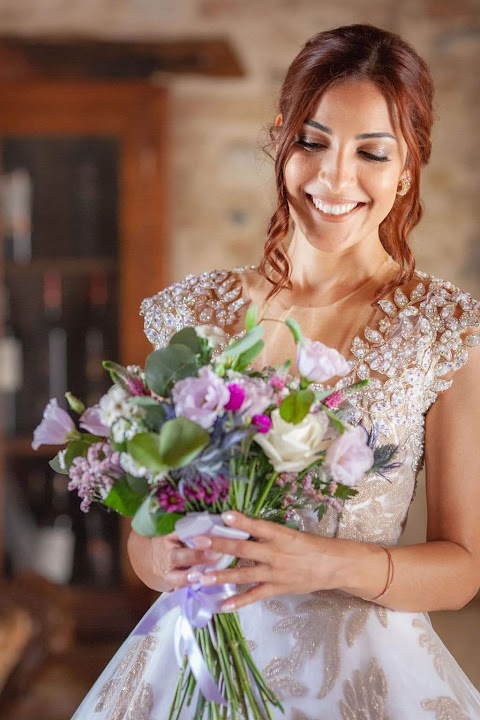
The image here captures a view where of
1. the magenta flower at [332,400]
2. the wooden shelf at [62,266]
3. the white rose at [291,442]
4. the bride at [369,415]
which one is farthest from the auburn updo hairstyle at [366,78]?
the wooden shelf at [62,266]

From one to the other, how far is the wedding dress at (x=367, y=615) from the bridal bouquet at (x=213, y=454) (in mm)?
163

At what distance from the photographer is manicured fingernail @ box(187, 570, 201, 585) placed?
1161mm

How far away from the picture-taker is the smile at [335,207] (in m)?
1.49

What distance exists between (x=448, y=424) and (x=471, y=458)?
60 mm

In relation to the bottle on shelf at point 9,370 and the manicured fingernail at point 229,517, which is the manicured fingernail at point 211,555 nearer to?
the manicured fingernail at point 229,517

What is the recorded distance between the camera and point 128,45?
13.2 ft

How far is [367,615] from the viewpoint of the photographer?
4.65ft

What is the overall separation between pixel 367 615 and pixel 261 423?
1.53 ft

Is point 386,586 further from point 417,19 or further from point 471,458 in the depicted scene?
point 417,19

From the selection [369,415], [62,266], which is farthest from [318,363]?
[62,266]

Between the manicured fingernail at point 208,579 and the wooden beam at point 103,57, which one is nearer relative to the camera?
the manicured fingernail at point 208,579

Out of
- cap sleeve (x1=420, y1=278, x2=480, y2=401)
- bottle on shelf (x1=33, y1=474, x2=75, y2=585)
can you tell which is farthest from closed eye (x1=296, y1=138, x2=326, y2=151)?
bottle on shelf (x1=33, y1=474, x2=75, y2=585)

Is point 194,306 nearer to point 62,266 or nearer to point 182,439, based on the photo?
point 182,439

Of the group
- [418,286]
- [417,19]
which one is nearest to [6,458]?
[417,19]
